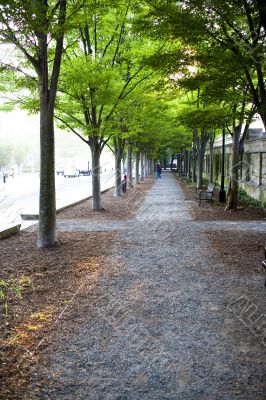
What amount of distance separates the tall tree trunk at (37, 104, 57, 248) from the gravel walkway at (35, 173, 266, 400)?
2.48 metres

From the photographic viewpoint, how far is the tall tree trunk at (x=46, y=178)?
9.71 meters

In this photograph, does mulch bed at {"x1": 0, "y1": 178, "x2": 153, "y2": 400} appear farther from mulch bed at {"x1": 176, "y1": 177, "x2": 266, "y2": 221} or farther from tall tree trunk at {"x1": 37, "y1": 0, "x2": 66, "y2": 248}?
mulch bed at {"x1": 176, "y1": 177, "x2": 266, "y2": 221}

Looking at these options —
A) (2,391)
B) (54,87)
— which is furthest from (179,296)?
(54,87)

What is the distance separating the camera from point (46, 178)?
32.3ft

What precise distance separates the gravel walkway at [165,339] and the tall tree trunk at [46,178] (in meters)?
2.48

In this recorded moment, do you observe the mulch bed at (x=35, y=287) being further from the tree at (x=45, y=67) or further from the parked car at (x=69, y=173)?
the parked car at (x=69, y=173)

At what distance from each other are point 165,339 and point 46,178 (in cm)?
608

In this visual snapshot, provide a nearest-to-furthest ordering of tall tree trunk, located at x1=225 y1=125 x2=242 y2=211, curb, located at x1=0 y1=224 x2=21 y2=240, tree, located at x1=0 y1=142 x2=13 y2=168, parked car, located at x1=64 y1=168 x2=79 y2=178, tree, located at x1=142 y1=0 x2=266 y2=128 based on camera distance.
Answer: tree, located at x1=142 y1=0 x2=266 y2=128
curb, located at x1=0 y1=224 x2=21 y2=240
tall tree trunk, located at x1=225 y1=125 x2=242 y2=211
parked car, located at x1=64 y1=168 x2=79 y2=178
tree, located at x1=0 y1=142 x2=13 y2=168

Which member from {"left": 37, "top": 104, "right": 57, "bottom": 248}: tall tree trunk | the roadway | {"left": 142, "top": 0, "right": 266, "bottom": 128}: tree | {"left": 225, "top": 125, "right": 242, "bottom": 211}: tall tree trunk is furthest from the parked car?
{"left": 37, "top": 104, "right": 57, "bottom": 248}: tall tree trunk

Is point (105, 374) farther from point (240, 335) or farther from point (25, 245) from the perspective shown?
point (25, 245)

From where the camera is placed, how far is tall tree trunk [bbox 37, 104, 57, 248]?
9711 mm

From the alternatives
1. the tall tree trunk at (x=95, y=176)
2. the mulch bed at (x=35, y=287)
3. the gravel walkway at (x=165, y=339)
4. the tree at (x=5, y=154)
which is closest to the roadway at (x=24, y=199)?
the tall tree trunk at (x=95, y=176)

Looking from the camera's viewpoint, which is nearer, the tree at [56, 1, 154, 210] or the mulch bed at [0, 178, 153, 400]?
the mulch bed at [0, 178, 153, 400]

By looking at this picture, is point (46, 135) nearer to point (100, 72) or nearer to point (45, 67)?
point (45, 67)
